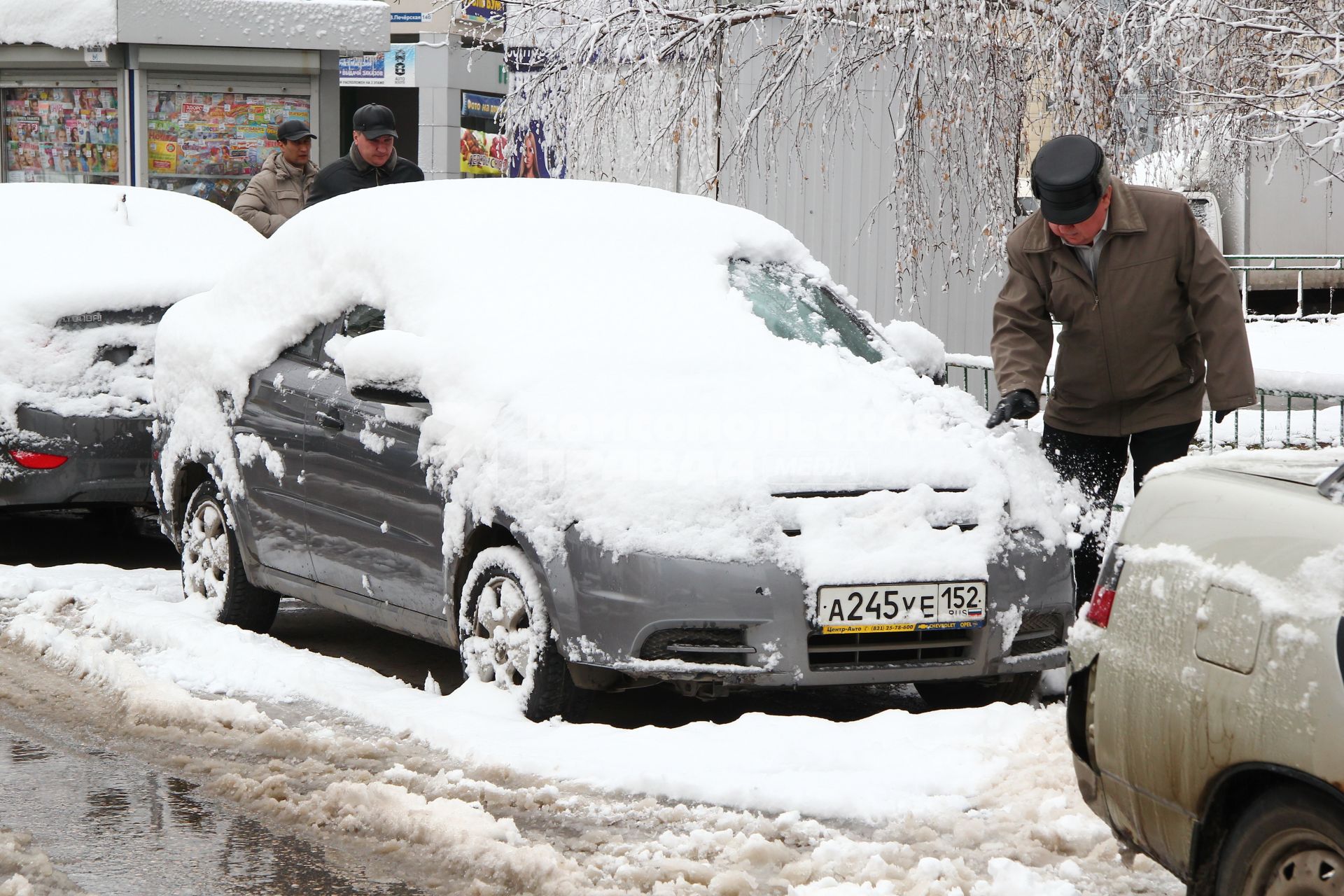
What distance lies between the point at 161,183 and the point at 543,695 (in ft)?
35.6

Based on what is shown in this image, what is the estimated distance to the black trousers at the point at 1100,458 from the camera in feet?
19.5

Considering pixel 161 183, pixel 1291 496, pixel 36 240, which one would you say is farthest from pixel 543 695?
pixel 161 183

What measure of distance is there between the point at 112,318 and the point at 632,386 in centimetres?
364

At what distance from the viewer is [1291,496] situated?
10.1ft

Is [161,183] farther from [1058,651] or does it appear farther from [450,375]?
[1058,651]

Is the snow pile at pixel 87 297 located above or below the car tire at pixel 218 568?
above

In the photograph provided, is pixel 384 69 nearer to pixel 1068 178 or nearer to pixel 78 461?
pixel 78 461

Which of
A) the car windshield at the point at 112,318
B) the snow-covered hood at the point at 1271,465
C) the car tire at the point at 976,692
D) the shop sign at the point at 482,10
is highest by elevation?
the shop sign at the point at 482,10

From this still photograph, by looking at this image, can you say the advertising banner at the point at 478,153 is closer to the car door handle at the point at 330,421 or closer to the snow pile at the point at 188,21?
the snow pile at the point at 188,21

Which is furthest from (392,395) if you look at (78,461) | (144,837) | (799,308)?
(78,461)

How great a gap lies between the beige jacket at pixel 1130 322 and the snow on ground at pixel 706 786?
124 centimetres

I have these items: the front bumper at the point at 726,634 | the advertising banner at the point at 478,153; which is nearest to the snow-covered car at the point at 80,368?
the front bumper at the point at 726,634

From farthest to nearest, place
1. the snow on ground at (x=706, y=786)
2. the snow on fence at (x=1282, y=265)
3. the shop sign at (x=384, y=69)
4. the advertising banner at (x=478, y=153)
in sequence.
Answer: the shop sign at (x=384, y=69) < the advertising banner at (x=478, y=153) < the snow on fence at (x=1282, y=265) < the snow on ground at (x=706, y=786)

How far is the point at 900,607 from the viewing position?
16.8 ft
